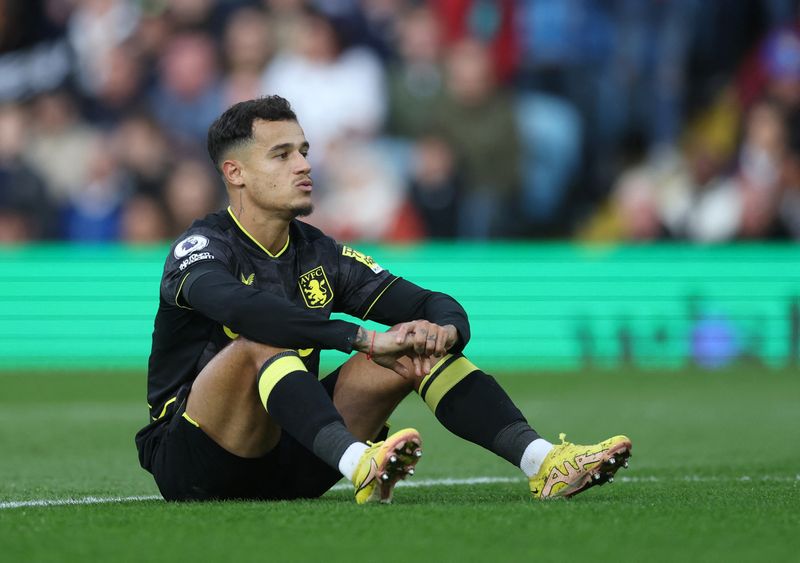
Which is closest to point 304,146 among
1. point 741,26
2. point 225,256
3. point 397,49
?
point 225,256

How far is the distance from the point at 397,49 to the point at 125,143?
2.92 meters

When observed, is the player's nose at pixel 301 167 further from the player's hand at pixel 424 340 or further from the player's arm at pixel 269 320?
the player's hand at pixel 424 340

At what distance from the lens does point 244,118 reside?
17.3 feet

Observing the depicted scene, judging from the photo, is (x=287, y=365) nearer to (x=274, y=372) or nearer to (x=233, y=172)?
(x=274, y=372)

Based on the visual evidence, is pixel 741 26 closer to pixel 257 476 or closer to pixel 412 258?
pixel 412 258

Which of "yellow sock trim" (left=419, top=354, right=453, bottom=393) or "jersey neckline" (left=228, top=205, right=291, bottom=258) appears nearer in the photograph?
"yellow sock trim" (left=419, top=354, right=453, bottom=393)

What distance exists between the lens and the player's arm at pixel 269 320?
15.2 feet

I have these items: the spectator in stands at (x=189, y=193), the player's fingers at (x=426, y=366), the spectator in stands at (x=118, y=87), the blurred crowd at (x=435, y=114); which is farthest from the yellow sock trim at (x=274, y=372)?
the spectator in stands at (x=118, y=87)

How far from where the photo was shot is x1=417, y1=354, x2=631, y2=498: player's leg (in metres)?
4.72

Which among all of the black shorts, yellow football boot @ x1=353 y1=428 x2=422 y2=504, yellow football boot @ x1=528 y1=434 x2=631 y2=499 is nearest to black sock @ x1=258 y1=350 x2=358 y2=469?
yellow football boot @ x1=353 y1=428 x2=422 y2=504

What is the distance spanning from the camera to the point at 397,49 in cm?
1482

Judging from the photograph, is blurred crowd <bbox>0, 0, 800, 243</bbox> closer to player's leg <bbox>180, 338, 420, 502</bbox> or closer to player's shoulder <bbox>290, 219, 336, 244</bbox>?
player's shoulder <bbox>290, 219, 336, 244</bbox>

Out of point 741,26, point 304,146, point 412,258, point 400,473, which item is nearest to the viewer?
point 400,473

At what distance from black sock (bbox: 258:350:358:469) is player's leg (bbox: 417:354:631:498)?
486mm
